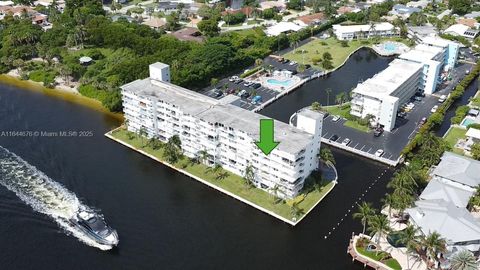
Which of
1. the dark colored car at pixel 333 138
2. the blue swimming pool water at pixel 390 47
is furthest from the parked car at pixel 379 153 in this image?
the blue swimming pool water at pixel 390 47

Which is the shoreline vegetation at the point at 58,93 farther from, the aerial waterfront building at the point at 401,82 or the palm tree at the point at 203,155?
the aerial waterfront building at the point at 401,82

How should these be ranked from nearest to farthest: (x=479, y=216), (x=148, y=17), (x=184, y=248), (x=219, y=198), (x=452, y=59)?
1. (x=184, y=248)
2. (x=479, y=216)
3. (x=219, y=198)
4. (x=452, y=59)
5. (x=148, y=17)

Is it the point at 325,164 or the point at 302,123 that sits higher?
the point at 302,123

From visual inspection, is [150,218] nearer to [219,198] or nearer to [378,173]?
[219,198]

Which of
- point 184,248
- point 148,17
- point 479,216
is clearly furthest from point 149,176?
point 148,17

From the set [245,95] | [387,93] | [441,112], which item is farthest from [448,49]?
[245,95]

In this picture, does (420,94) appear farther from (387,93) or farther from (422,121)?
(387,93)

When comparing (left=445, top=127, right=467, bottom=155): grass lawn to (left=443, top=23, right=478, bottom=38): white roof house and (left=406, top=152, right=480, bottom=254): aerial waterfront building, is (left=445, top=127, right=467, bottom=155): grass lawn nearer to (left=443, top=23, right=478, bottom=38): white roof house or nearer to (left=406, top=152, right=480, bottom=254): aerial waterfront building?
(left=406, top=152, right=480, bottom=254): aerial waterfront building

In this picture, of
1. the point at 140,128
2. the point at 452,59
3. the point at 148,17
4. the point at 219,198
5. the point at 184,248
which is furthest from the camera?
the point at 148,17

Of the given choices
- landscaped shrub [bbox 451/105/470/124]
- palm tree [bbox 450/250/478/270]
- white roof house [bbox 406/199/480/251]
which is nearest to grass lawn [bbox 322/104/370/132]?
landscaped shrub [bbox 451/105/470/124]
